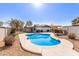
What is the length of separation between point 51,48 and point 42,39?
1.49ft

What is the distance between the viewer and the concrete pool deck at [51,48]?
5.43 metres

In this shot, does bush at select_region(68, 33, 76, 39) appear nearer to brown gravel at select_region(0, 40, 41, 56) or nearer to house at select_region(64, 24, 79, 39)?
house at select_region(64, 24, 79, 39)

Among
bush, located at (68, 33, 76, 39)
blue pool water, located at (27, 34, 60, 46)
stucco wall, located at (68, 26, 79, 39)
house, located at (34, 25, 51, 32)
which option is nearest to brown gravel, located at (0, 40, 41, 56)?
blue pool water, located at (27, 34, 60, 46)

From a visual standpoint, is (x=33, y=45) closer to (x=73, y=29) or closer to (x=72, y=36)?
(x=72, y=36)

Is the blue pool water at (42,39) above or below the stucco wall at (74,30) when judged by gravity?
below

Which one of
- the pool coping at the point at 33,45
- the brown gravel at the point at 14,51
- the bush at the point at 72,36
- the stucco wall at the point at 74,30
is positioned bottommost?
the brown gravel at the point at 14,51

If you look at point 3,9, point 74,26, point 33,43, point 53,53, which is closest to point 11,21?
point 3,9

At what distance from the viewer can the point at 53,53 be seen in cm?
542

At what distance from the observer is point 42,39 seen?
573 cm

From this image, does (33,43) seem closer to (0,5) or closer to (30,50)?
(30,50)

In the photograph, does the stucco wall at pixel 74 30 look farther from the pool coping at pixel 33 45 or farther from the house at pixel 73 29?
the pool coping at pixel 33 45

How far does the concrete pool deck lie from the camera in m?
5.43

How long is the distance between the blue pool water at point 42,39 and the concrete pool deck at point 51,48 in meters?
0.12

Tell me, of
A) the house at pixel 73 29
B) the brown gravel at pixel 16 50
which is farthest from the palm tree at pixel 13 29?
the house at pixel 73 29
